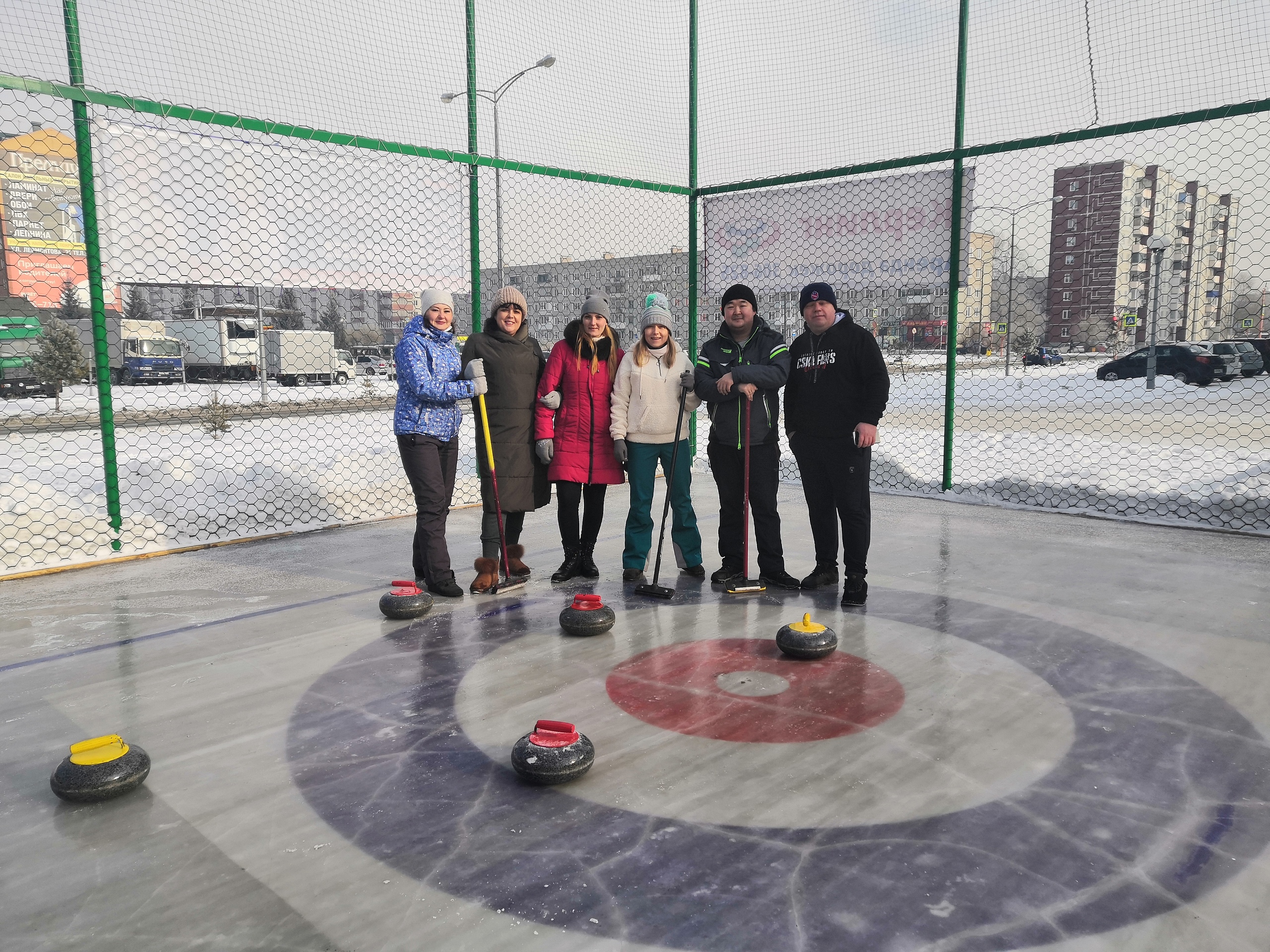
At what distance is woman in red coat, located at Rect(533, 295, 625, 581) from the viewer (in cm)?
527

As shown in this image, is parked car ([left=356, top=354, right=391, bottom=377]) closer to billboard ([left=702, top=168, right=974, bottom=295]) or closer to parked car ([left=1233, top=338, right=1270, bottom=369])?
billboard ([left=702, top=168, right=974, bottom=295])

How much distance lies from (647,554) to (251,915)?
3.40 meters

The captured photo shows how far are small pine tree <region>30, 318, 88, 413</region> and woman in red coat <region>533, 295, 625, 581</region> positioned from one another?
3254 mm

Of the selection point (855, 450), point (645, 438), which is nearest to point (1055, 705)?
point (855, 450)

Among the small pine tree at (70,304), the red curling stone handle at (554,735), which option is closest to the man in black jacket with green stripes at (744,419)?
the red curling stone handle at (554,735)

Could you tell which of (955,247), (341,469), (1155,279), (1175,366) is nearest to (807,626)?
(955,247)

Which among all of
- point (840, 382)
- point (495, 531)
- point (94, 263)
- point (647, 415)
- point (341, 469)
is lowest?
point (341, 469)

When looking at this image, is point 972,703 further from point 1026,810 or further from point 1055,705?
point 1026,810

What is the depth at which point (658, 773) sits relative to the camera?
9.35ft

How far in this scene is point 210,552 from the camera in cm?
614

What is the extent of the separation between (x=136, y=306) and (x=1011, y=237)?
7.25 m

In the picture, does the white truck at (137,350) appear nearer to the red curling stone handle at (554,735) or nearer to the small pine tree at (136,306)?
the small pine tree at (136,306)

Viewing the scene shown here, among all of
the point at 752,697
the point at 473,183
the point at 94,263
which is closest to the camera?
the point at 752,697

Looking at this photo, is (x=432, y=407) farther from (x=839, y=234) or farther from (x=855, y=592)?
(x=839, y=234)
